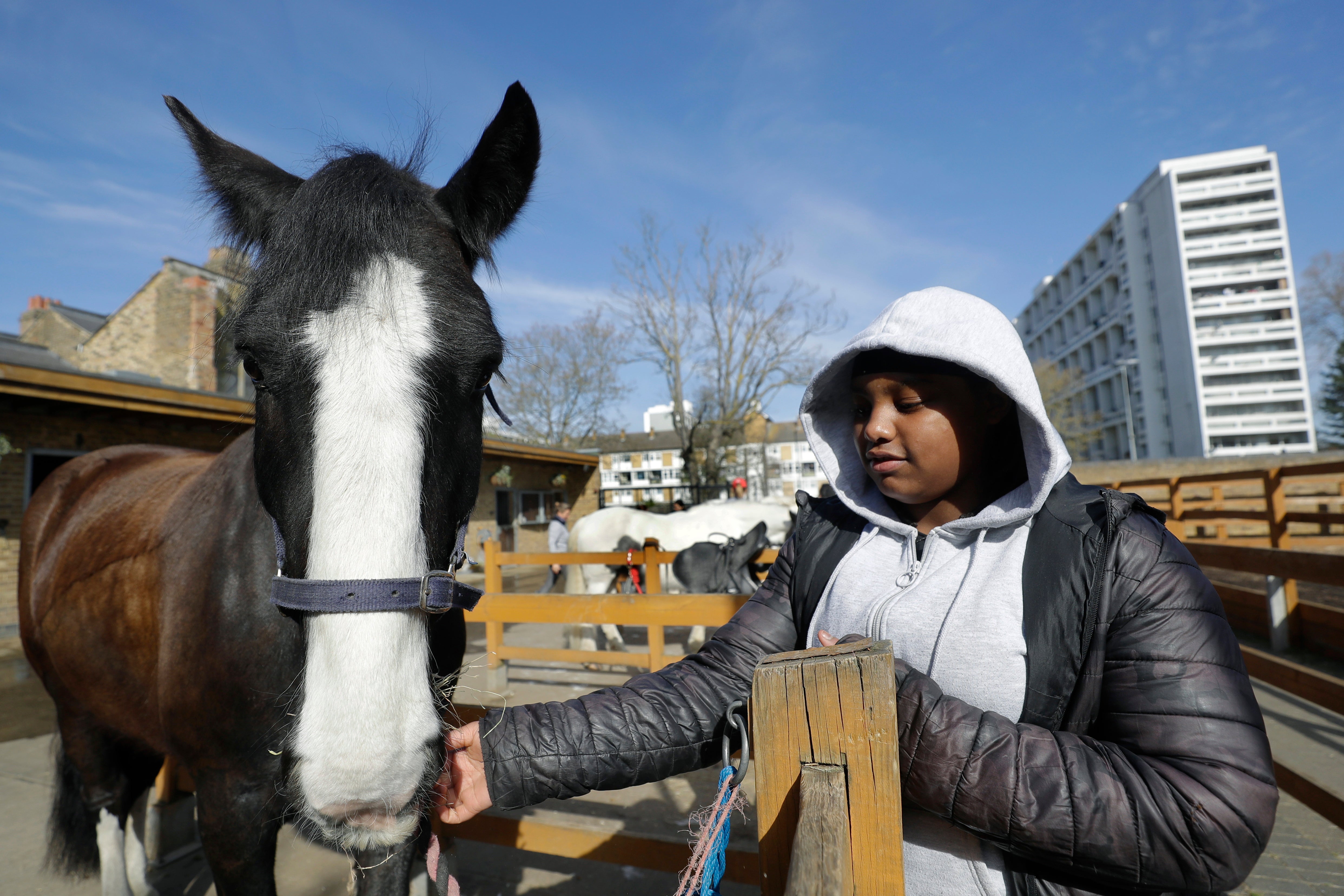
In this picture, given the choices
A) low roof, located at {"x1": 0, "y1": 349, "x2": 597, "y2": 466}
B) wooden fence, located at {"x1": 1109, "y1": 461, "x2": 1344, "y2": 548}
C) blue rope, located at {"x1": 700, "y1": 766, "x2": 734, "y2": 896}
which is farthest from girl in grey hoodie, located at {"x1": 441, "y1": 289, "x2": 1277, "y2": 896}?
low roof, located at {"x1": 0, "y1": 349, "x2": 597, "y2": 466}

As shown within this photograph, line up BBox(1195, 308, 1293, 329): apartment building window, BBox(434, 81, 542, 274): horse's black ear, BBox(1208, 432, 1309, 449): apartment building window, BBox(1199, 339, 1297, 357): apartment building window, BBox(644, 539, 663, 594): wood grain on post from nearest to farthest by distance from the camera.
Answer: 1. BBox(434, 81, 542, 274): horse's black ear
2. BBox(644, 539, 663, 594): wood grain on post
3. BBox(1208, 432, 1309, 449): apartment building window
4. BBox(1199, 339, 1297, 357): apartment building window
5. BBox(1195, 308, 1293, 329): apartment building window

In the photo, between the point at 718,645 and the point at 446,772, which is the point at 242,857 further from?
the point at 718,645

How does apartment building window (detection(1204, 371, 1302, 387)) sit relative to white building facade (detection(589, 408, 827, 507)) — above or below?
above

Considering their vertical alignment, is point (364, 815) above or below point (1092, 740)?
below

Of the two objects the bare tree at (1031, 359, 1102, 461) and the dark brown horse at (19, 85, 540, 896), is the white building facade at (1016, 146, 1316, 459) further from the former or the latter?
the dark brown horse at (19, 85, 540, 896)

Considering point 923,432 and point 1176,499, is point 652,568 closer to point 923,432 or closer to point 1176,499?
point 923,432

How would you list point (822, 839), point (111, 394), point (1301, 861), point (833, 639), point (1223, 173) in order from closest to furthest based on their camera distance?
point (822, 839) → point (833, 639) → point (1301, 861) → point (111, 394) → point (1223, 173)

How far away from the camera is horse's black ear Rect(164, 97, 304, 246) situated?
1729 millimetres

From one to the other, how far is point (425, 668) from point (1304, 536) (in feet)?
38.4

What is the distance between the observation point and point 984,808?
94 centimetres

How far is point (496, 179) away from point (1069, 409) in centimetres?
6385

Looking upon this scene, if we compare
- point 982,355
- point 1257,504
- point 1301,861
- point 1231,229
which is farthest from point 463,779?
point 1231,229

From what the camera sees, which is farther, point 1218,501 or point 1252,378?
point 1252,378

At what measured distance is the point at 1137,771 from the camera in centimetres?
94
